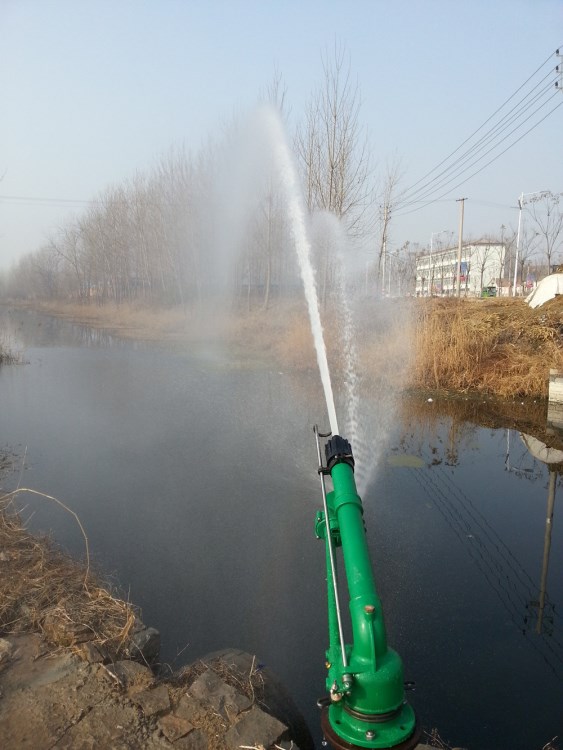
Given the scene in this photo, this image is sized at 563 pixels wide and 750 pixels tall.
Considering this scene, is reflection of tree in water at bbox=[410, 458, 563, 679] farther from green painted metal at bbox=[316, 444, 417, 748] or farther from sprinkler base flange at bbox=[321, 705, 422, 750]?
green painted metal at bbox=[316, 444, 417, 748]

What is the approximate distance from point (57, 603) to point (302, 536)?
275 cm

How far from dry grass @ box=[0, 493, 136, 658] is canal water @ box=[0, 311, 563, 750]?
1.76 ft

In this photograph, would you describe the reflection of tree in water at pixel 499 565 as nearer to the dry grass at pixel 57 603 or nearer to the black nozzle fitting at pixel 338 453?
the black nozzle fitting at pixel 338 453

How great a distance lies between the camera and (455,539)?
6352 millimetres

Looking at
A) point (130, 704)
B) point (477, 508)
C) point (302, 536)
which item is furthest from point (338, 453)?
point (477, 508)

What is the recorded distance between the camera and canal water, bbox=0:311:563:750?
422 cm

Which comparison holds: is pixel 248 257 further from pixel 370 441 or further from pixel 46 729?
pixel 46 729

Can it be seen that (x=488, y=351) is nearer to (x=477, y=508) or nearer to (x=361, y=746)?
(x=477, y=508)

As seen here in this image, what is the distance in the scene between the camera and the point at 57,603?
4145mm

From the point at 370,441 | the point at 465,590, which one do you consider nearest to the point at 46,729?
the point at 465,590

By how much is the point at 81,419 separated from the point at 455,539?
7.63 meters

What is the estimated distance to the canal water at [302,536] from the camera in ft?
13.8

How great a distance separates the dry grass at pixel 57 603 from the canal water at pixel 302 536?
0.54 m

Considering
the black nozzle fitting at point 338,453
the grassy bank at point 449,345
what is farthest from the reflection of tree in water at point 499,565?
the grassy bank at point 449,345
